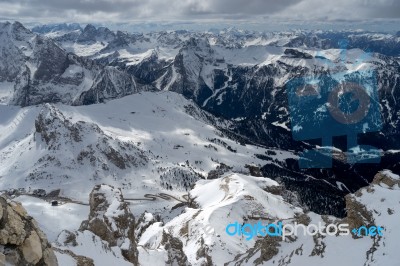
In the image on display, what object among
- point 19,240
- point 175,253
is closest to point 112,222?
point 175,253

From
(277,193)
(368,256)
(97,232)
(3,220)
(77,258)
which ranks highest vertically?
(3,220)

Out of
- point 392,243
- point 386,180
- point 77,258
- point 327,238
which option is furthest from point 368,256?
point 77,258

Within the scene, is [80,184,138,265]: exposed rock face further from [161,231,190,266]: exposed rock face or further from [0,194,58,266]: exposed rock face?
[0,194,58,266]: exposed rock face

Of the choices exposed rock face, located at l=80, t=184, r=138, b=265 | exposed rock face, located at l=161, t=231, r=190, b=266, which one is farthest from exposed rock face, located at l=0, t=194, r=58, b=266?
exposed rock face, located at l=161, t=231, r=190, b=266

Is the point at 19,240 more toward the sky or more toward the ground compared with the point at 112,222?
more toward the sky

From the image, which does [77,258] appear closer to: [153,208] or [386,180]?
[386,180]

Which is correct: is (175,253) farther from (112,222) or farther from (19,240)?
(19,240)

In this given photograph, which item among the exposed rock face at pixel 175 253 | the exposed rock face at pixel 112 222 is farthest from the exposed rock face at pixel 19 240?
the exposed rock face at pixel 175 253
